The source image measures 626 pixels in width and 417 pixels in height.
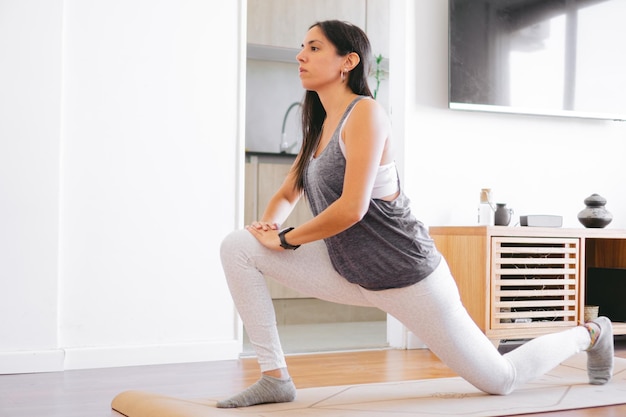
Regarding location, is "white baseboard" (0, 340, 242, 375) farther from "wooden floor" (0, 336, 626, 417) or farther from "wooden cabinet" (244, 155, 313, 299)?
"wooden cabinet" (244, 155, 313, 299)

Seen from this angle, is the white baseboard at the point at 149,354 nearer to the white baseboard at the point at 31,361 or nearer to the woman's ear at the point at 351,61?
the white baseboard at the point at 31,361

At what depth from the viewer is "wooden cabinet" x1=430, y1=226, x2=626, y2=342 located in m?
3.22

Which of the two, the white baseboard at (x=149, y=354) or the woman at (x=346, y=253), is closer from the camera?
the woman at (x=346, y=253)

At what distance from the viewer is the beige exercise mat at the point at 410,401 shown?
192 centimetres

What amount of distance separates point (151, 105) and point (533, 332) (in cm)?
184

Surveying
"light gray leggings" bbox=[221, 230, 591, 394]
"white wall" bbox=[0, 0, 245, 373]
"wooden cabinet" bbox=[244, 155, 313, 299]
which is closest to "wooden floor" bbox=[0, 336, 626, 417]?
→ "white wall" bbox=[0, 0, 245, 373]

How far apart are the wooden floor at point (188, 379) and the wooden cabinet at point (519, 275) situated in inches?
13.3

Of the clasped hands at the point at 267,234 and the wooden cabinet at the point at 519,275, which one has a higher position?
the clasped hands at the point at 267,234

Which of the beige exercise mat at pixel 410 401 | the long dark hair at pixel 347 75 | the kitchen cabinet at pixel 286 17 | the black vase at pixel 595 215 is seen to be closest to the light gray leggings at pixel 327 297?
the beige exercise mat at pixel 410 401

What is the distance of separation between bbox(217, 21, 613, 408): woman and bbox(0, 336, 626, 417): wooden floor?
0.33 meters

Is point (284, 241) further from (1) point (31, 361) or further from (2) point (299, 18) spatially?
(2) point (299, 18)

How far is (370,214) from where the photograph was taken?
6.34ft

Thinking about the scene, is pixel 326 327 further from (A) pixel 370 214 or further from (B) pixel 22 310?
(A) pixel 370 214

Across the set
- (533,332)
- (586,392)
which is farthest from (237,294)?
(533,332)
